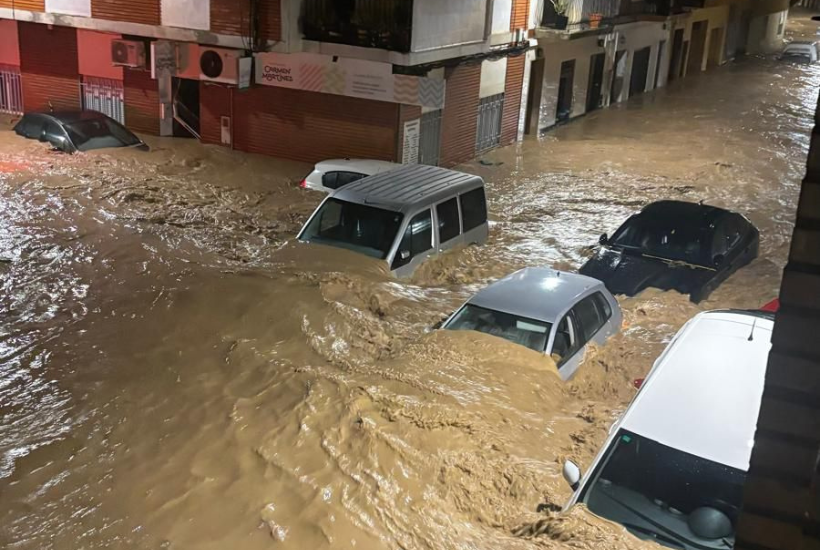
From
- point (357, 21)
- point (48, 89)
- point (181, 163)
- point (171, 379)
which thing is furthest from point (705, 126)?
point (171, 379)

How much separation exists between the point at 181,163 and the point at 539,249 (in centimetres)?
837

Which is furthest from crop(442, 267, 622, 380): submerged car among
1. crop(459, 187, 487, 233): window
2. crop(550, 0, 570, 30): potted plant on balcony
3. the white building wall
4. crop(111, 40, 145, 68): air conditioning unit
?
crop(550, 0, 570, 30): potted plant on balcony

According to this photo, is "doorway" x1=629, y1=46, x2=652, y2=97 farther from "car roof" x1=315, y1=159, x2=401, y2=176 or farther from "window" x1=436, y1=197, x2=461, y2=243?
"window" x1=436, y1=197, x2=461, y2=243

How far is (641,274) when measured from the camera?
11742 millimetres

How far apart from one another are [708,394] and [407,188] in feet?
20.2

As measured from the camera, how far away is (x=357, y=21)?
18344 millimetres

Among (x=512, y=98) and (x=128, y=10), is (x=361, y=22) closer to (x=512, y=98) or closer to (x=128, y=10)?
(x=128, y=10)

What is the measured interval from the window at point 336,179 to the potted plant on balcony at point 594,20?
1302cm

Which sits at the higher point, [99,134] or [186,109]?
[186,109]

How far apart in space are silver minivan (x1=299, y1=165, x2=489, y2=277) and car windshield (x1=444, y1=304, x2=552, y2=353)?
2023mm

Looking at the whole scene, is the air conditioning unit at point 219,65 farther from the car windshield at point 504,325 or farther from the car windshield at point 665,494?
the car windshield at point 665,494

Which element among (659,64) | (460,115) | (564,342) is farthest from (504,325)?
(659,64)

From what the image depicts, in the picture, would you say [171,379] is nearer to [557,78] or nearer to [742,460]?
[742,460]

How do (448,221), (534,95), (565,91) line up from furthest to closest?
(565,91)
(534,95)
(448,221)
